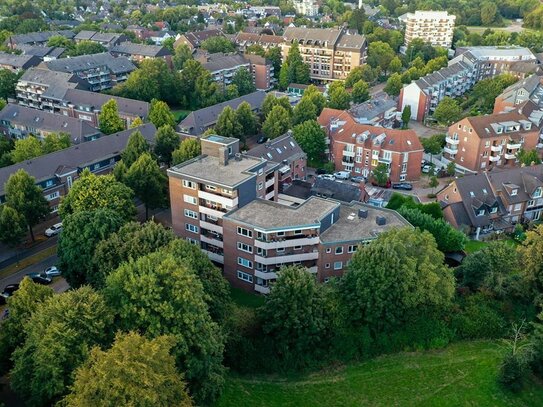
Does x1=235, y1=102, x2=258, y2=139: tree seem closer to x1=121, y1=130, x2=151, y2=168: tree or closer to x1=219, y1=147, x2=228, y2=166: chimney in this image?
x1=121, y1=130, x2=151, y2=168: tree

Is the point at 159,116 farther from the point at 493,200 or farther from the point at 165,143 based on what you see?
the point at 493,200

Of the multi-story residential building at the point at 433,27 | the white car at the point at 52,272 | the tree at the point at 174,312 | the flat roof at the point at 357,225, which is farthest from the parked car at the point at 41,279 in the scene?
the multi-story residential building at the point at 433,27

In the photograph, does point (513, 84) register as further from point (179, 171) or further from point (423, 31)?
point (179, 171)

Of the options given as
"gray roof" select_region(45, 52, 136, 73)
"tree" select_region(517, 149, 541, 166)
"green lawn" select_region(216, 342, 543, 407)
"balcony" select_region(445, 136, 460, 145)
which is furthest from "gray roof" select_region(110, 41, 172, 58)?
"green lawn" select_region(216, 342, 543, 407)

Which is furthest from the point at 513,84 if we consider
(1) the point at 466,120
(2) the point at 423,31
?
(2) the point at 423,31

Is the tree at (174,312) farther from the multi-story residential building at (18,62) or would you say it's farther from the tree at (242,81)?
the multi-story residential building at (18,62)
